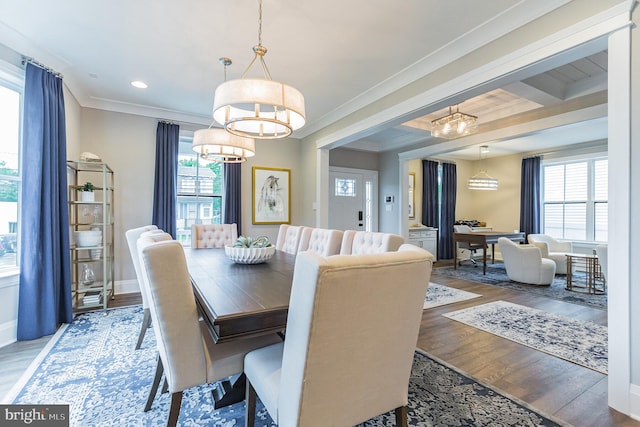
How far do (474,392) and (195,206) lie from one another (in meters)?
4.31

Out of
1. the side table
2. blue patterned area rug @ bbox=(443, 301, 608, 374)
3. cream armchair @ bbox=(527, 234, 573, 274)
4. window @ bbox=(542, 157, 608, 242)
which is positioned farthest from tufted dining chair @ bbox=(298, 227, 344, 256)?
window @ bbox=(542, 157, 608, 242)

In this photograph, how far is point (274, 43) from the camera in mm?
2588

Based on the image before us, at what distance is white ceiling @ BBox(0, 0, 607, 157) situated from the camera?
7.04ft

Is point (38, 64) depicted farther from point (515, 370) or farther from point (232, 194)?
point (515, 370)

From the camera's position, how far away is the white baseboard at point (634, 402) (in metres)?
1.62

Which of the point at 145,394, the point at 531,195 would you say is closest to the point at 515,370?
the point at 145,394

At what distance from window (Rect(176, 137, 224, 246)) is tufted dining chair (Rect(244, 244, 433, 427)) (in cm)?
395

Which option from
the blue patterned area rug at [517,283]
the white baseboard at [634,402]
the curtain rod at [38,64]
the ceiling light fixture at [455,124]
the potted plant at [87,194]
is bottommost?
the blue patterned area rug at [517,283]

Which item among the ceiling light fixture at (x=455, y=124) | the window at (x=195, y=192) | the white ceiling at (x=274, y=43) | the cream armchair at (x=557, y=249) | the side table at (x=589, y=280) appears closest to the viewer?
the white ceiling at (x=274, y=43)

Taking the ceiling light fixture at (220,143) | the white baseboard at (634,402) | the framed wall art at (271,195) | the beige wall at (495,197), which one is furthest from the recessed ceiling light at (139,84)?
the beige wall at (495,197)

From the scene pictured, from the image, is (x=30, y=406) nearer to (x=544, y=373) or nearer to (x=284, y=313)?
(x=284, y=313)

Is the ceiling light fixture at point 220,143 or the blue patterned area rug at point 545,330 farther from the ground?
the ceiling light fixture at point 220,143

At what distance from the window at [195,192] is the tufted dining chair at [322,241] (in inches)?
85.8

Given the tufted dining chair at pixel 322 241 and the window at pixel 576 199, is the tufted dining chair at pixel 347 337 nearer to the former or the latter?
the tufted dining chair at pixel 322 241
